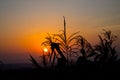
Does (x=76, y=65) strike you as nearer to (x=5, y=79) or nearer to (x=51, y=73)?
(x=51, y=73)

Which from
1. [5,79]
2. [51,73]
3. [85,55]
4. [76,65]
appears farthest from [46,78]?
[5,79]

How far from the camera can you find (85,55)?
670cm

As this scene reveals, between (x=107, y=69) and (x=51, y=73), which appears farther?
(x=51, y=73)

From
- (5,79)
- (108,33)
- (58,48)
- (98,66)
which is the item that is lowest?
(5,79)

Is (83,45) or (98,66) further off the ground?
(83,45)

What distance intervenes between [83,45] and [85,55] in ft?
0.92

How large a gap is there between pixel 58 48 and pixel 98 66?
1047mm

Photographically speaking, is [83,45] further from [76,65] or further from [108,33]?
[108,33]

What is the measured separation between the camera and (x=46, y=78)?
6.26 m

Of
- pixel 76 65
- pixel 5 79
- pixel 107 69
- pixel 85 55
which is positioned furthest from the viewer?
pixel 5 79

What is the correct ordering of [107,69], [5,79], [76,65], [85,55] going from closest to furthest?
[107,69]
[76,65]
[85,55]
[5,79]

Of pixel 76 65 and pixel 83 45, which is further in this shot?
pixel 83 45

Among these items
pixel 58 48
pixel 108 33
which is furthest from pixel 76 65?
pixel 108 33

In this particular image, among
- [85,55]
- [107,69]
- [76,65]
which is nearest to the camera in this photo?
[107,69]
